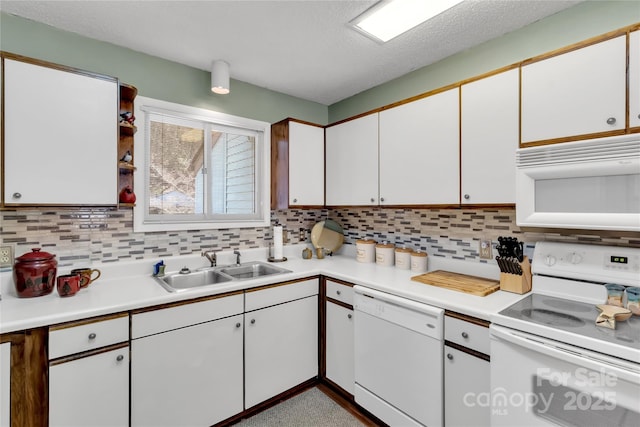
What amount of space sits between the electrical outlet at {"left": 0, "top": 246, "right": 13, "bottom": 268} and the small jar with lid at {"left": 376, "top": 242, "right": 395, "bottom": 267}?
2.40 metres

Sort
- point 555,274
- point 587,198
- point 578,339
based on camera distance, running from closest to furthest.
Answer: point 578,339
point 587,198
point 555,274

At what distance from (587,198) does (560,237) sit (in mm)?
431

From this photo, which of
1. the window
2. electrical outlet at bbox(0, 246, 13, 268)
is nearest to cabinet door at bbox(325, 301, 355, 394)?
the window

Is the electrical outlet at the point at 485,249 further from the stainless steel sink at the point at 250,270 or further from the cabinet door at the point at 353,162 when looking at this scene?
the stainless steel sink at the point at 250,270

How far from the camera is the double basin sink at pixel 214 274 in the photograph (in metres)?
2.14

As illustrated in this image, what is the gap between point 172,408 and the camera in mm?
1678

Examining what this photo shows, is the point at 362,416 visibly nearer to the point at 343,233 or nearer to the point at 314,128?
the point at 343,233

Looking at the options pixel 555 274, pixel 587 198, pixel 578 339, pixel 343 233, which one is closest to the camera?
pixel 578 339

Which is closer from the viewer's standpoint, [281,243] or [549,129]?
[549,129]

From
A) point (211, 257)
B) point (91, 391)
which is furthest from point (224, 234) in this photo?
point (91, 391)

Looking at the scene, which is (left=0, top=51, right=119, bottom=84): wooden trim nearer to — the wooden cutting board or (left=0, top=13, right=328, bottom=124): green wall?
(left=0, top=13, right=328, bottom=124): green wall

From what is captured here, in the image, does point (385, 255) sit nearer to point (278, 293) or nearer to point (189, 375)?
point (278, 293)

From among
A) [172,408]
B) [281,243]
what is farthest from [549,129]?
[172,408]

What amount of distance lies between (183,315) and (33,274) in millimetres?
782
